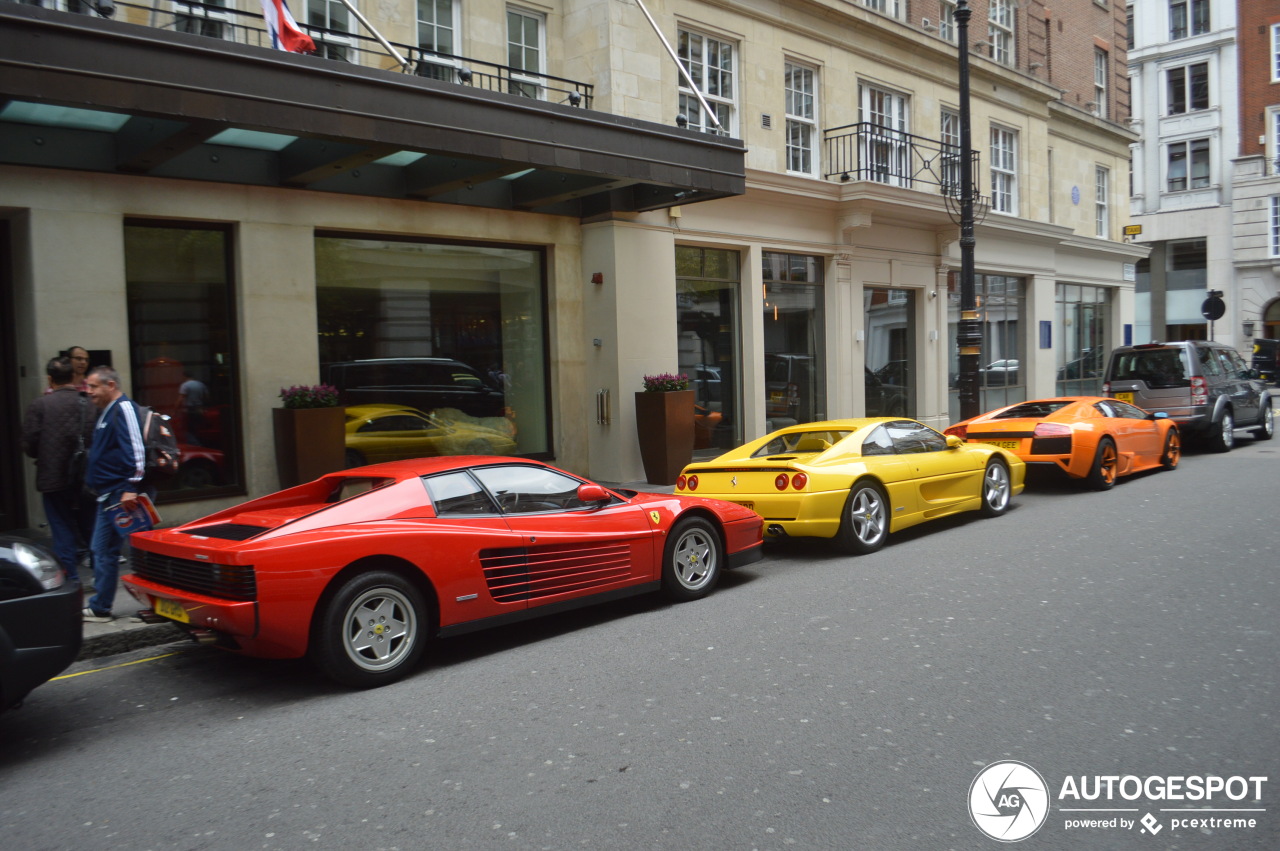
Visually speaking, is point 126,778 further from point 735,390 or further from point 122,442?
point 735,390

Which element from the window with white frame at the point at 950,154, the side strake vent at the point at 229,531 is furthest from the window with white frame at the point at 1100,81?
the side strake vent at the point at 229,531

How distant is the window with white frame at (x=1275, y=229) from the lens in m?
40.6

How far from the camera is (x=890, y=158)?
62.3 ft

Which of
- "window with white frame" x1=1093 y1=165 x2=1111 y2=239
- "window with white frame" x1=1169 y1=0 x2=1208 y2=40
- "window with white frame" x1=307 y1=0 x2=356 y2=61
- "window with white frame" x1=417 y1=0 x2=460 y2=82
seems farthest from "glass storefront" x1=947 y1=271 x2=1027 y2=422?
"window with white frame" x1=1169 y1=0 x2=1208 y2=40

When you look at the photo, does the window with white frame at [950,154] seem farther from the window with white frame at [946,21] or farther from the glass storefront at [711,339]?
the glass storefront at [711,339]

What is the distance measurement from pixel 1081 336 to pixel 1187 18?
2718 cm

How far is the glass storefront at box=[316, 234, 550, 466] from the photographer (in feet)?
38.0

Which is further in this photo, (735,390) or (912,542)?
(735,390)

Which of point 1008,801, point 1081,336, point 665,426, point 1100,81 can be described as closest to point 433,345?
point 665,426

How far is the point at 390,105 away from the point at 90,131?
314cm

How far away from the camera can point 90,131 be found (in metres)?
9.42

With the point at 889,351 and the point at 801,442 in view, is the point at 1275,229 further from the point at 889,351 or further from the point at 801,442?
the point at 801,442

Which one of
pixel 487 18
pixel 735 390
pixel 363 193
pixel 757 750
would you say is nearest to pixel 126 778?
pixel 757 750

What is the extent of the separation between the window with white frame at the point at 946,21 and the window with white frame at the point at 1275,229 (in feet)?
92.0
